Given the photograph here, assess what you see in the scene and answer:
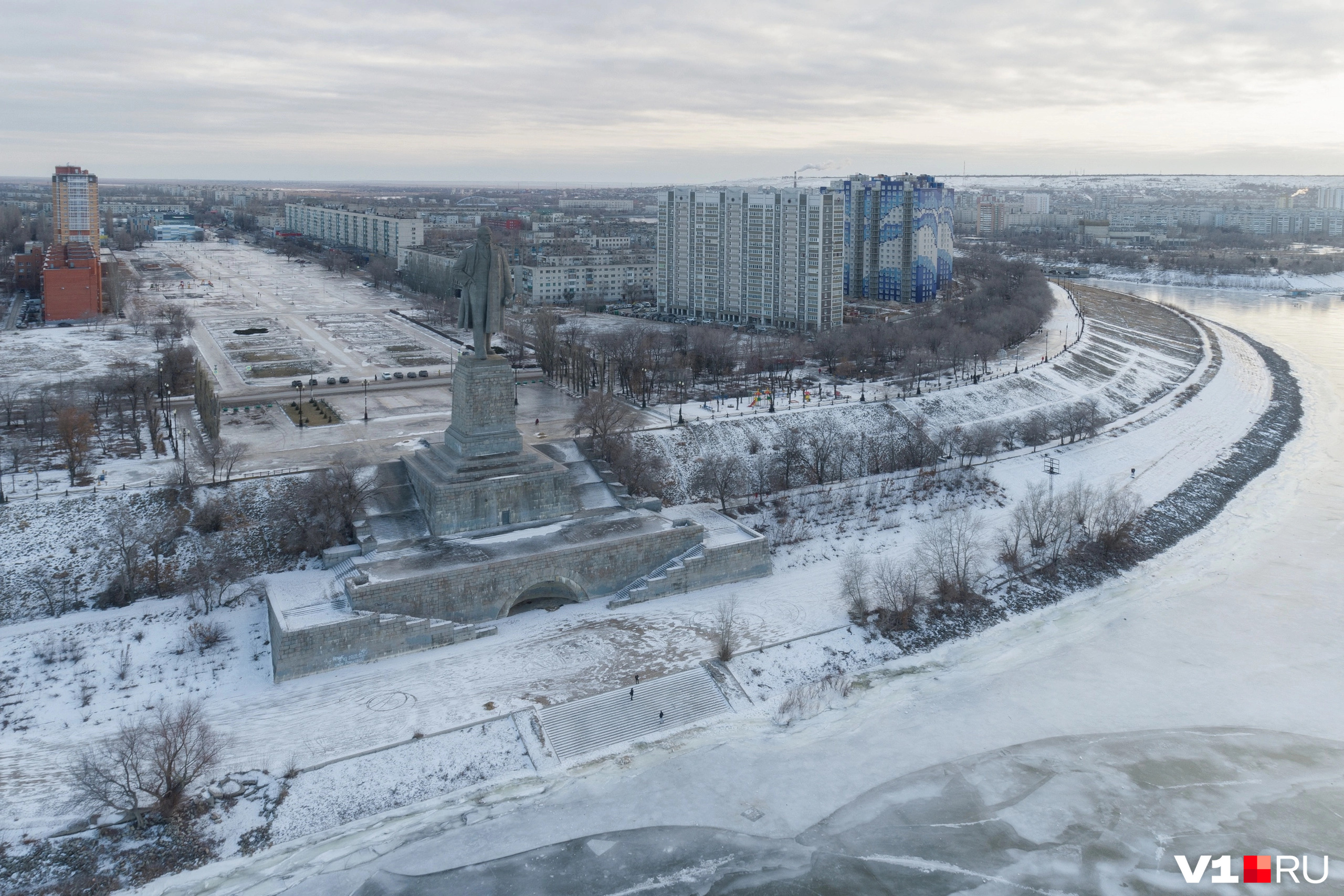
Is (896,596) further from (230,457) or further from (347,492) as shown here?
(230,457)

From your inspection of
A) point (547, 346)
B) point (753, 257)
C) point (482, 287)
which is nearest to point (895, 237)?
point (753, 257)

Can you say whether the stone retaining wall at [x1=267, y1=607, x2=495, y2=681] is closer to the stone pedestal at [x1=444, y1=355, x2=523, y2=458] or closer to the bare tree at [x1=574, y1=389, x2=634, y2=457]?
the stone pedestal at [x1=444, y1=355, x2=523, y2=458]

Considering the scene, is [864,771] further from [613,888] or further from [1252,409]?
[1252,409]

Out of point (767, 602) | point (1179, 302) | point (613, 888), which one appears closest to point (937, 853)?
point (613, 888)

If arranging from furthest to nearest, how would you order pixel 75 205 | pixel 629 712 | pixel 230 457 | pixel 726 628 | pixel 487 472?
pixel 75 205
pixel 230 457
pixel 487 472
pixel 726 628
pixel 629 712

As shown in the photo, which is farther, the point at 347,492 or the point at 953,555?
the point at 347,492

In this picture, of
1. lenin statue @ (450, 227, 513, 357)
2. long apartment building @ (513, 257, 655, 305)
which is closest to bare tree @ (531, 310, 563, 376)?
lenin statue @ (450, 227, 513, 357)
